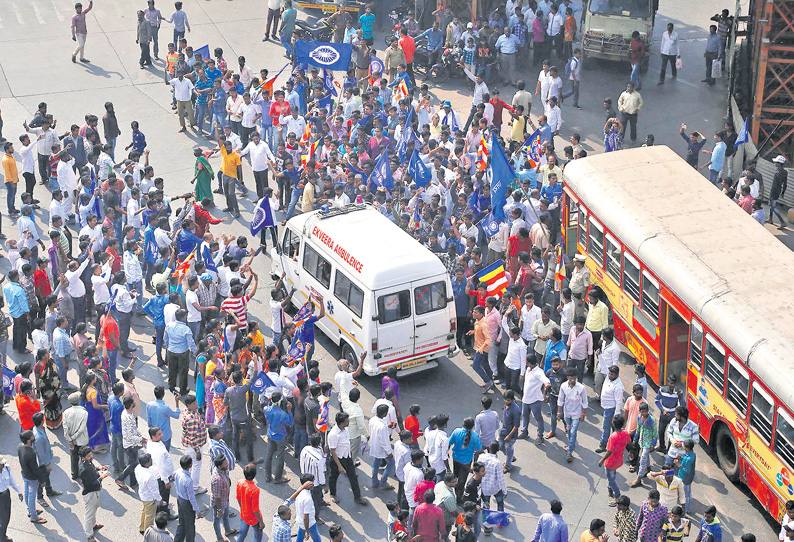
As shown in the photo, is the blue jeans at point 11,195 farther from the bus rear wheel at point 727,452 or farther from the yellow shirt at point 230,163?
the bus rear wheel at point 727,452

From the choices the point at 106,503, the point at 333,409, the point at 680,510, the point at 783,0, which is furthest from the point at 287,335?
the point at 783,0

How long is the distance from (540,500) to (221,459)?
15.4ft

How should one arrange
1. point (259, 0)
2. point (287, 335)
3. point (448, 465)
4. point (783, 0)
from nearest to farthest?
point (448, 465), point (287, 335), point (783, 0), point (259, 0)

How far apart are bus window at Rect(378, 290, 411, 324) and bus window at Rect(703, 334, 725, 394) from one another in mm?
4649

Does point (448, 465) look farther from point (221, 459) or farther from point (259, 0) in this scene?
point (259, 0)

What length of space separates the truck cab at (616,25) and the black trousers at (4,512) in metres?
20.5

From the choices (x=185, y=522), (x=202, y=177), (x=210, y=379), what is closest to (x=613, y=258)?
(x=210, y=379)

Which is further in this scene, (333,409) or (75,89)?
(75,89)

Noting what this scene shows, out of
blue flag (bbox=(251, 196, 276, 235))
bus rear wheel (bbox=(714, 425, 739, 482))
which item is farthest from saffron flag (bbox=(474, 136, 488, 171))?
bus rear wheel (bbox=(714, 425, 739, 482))

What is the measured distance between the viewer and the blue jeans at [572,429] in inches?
651

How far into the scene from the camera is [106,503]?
1586 centimetres

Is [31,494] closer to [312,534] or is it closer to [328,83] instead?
[312,534]

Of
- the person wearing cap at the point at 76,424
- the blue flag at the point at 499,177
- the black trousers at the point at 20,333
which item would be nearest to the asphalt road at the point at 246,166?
the black trousers at the point at 20,333

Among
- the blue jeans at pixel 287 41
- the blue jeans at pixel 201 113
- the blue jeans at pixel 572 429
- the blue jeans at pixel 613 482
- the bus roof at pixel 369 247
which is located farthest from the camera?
the blue jeans at pixel 287 41
